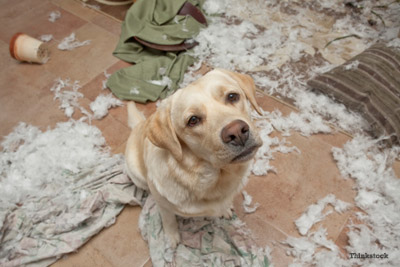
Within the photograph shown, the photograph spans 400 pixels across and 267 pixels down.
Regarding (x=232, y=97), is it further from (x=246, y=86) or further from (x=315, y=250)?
(x=315, y=250)

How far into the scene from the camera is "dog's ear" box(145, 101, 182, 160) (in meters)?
1.36

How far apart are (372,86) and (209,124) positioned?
6.97 feet

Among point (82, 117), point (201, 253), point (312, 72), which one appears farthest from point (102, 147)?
point (312, 72)

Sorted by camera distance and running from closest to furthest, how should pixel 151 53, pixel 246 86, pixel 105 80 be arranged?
1. pixel 246 86
2. pixel 105 80
3. pixel 151 53

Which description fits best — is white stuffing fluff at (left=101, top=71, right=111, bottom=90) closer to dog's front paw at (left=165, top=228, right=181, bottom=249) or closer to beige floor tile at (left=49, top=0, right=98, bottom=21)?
beige floor tile at (left=49, top=0, right=98, bottom=21)

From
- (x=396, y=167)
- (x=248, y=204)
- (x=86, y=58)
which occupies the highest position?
(x=396, y=167)

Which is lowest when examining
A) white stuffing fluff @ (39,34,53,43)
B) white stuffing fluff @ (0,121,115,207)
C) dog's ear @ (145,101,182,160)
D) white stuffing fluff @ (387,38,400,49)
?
white stuffing fluff @ (0,121,115,207)

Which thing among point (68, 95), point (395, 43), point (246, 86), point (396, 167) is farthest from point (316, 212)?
point (68, 95)

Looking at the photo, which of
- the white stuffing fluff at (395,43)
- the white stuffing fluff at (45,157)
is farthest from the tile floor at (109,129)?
the white stuffing fluff at (395,43)

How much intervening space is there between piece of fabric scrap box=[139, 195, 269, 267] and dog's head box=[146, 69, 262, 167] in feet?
2.86

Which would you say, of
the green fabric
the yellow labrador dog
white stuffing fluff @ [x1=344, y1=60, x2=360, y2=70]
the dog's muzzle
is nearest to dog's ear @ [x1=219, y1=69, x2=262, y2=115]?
the yellow labrador dog

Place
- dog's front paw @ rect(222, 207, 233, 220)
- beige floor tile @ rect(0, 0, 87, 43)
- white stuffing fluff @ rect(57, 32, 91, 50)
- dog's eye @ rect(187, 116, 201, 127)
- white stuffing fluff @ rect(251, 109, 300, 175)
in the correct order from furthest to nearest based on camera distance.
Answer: beige floor tile @ rect(0, 0, 87, 43) → white stuffing fluff @ rect(57, 32, 91, 50) → white stuffing fluff @ rect(251, 109, 300, 175) → dog's front paw @ rect(222, 207, 233, 220) → dog's eye @ rect(187, 116, 201, 127)

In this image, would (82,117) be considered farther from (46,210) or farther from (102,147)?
(46,210)

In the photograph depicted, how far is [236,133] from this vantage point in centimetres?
123
